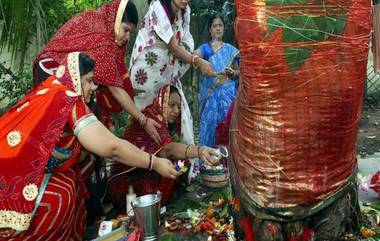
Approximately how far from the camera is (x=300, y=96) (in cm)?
248

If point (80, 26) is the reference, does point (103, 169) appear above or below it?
below

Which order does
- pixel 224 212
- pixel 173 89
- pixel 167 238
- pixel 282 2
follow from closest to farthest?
pixel 282 2 → pixel 167 238 → pixel 224 212 → pixel 173 89

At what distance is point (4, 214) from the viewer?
2664mm

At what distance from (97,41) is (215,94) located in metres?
1.77

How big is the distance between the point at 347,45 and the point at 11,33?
2515mm

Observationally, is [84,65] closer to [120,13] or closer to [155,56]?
[120,13]

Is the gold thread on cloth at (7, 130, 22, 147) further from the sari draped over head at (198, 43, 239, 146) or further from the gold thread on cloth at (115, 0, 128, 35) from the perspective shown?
the sari draped over head at (198, 43, 239, 146)

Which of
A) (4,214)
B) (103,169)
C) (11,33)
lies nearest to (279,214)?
(4,214)

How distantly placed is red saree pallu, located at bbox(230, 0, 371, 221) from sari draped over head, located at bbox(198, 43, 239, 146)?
222 centimetres

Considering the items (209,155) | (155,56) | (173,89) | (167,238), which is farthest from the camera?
(155,56)

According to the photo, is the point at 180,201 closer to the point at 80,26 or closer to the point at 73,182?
the point at 73,182

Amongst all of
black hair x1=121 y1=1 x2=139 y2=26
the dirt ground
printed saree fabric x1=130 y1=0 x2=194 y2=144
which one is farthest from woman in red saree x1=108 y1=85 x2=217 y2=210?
the dirt ground

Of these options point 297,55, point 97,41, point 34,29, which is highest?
point 34,29

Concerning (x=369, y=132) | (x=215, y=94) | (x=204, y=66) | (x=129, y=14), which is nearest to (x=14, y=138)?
(x=129, y=14)
